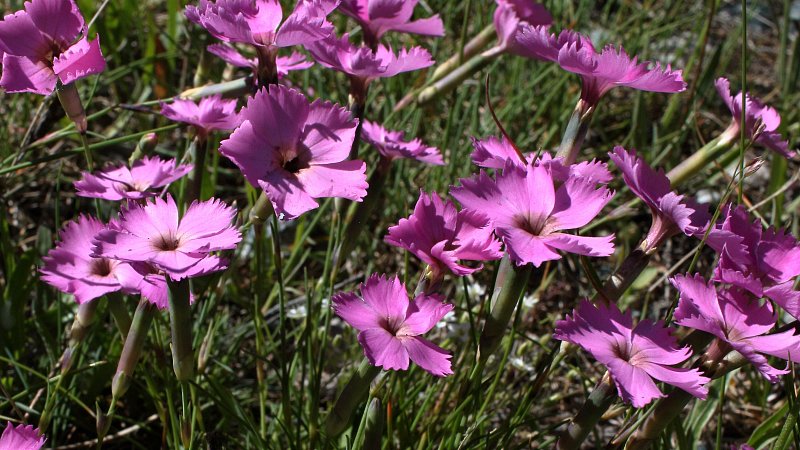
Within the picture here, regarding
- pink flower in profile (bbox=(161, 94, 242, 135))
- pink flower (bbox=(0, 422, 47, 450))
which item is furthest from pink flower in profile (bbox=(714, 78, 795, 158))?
pink flower (bbox=(0, 422, 47, 450))

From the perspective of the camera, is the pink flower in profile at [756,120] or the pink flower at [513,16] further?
the pink flower at [513,16]

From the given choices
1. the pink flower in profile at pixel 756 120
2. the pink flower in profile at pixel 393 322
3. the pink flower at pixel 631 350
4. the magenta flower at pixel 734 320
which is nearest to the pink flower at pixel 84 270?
the pink flower in profile at pixel 393 322

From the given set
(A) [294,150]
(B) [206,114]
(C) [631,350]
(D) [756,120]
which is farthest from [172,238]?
(D) [756,120]

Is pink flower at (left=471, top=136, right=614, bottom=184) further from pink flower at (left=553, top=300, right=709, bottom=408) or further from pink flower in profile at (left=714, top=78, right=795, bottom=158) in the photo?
pink flower in profile at (left=714, top=78, right=795, bottom=158)

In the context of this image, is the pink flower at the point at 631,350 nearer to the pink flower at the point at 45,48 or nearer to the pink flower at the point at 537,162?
the pink flower at the point at 537,162

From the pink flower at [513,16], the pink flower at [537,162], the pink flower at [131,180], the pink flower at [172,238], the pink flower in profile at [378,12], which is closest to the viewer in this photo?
the pink flower at [172,238]

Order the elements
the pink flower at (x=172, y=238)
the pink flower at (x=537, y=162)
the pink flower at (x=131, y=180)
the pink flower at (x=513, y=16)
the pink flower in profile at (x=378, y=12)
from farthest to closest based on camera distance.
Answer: the pink flower at (x=513, y=16) → the pink flower in profile at (x=378, y=12) → the pink flower at (x=131, y=180) → the pink flower at (x=537, y=162) → the pink flower at (x=172, y=238)
